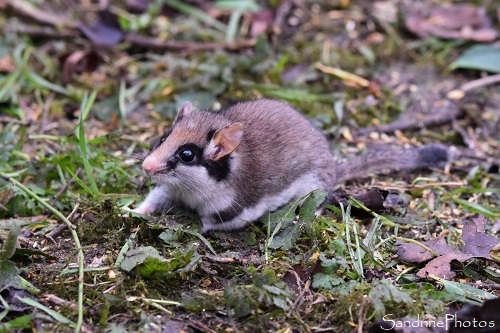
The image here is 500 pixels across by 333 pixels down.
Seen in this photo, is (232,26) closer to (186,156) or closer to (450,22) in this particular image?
(450,22)

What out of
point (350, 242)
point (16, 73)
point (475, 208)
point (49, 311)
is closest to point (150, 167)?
point (49, 311)

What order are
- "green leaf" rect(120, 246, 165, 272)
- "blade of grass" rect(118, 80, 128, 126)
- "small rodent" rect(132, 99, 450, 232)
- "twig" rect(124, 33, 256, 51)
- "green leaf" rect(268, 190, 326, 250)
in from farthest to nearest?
"twig" rect(124, 33, 256, 51)
"blade of grass" rect(118, 80, 128, 126)
"small rodent" rect(132, 99, 450, 232)
"green leaf" rect(268, 190, 326, 250)
"green leaf" rect(120, 246, 165, 272)

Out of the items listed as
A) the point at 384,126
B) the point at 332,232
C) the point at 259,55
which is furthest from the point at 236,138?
the point at 259,55

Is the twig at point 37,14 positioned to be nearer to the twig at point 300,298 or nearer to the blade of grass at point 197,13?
the blade of grass at point 197,13

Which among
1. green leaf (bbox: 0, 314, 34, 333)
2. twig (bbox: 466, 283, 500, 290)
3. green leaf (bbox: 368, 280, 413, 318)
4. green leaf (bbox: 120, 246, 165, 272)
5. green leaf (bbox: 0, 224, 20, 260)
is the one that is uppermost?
green leaf (bbox: 0, 224, 20, 260)

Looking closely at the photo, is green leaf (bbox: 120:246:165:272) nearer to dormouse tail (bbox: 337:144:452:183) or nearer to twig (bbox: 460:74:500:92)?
dormouse tail (bbox: 337:144:452:183)

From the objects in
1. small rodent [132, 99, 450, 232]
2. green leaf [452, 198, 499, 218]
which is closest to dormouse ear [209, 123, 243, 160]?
small rodent [132, 99, 450, 232]

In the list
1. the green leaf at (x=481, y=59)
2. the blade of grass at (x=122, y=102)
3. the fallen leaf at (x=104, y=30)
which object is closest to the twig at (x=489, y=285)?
the blade of grass at (x=122, y=102)

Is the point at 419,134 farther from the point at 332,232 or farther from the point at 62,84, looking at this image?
the point at 62,84
